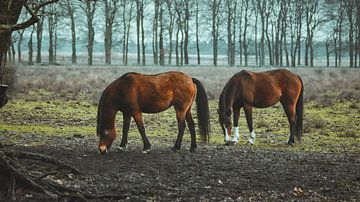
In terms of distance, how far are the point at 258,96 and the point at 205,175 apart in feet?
18.8

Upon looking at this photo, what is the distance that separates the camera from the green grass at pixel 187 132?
1429 cm

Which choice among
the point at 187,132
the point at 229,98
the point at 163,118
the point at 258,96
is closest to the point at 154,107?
the point at 229,98

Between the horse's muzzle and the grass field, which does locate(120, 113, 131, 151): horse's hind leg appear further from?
the grass field

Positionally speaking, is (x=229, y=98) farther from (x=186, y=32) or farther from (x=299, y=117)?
(x=186, y=32)

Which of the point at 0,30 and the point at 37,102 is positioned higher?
the point at 0,30

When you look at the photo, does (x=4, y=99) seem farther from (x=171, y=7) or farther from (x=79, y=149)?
(x=171, y=7)

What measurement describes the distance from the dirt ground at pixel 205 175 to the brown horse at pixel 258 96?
209 cm

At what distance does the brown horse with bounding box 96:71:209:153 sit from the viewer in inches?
442

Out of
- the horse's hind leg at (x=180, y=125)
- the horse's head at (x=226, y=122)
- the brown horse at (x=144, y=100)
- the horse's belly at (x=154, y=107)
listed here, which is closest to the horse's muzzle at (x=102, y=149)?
the brown horse at (x=144, y=100)

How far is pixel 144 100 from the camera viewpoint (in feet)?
37.9

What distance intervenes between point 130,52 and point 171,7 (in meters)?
70.9

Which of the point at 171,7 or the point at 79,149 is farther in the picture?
the point at 171,7

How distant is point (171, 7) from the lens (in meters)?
61.0

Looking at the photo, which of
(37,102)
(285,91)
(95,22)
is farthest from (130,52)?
(285,91)
